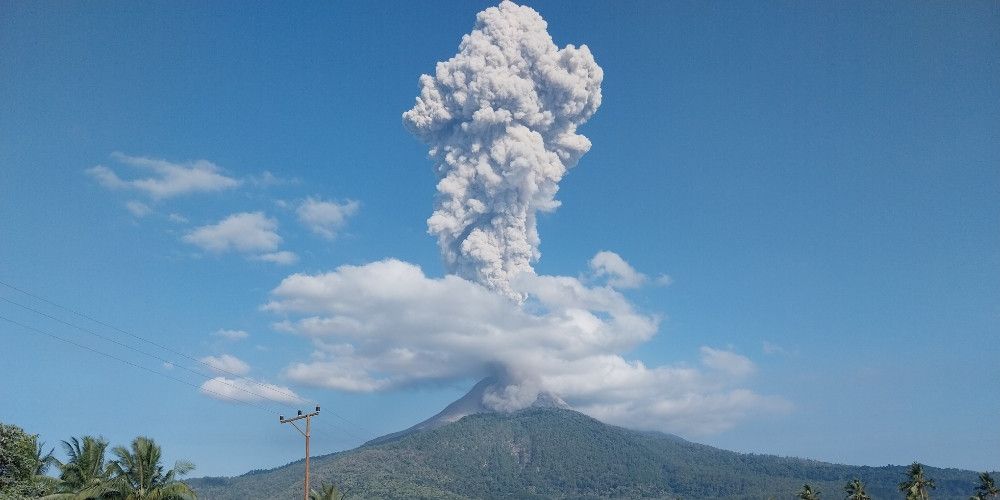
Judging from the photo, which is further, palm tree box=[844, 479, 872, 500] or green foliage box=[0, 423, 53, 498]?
palm tree box=[844, 479, 872, 500]

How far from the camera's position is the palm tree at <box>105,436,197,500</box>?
41312 millimetres

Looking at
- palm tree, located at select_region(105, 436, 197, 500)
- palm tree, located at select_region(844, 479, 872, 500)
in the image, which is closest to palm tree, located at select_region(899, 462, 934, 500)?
palm tree, located at select_region(844, 479, 872, 500)

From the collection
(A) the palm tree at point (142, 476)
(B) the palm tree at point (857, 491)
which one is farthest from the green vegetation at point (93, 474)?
(B) the palm tree at point (857, 491)

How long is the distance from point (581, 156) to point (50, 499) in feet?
541

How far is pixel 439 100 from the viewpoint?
606 feet

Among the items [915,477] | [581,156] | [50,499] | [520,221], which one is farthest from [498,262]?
[50,499]

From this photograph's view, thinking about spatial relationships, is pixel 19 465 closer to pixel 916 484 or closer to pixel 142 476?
pixel 142 476

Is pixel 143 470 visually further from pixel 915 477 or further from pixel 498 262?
pixel 498 262

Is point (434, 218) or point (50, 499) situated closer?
point (50, 499)

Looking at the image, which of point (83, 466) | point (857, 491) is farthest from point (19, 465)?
point (857, 491)

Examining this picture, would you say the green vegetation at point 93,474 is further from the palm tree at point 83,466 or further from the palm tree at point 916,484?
the palm tree at point 916,484

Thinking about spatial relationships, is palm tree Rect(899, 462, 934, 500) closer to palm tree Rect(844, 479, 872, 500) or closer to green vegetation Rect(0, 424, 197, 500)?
palm tree Rect(844, 479, 872, 500)

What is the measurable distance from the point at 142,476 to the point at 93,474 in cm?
352

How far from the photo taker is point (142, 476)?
42094 mm
